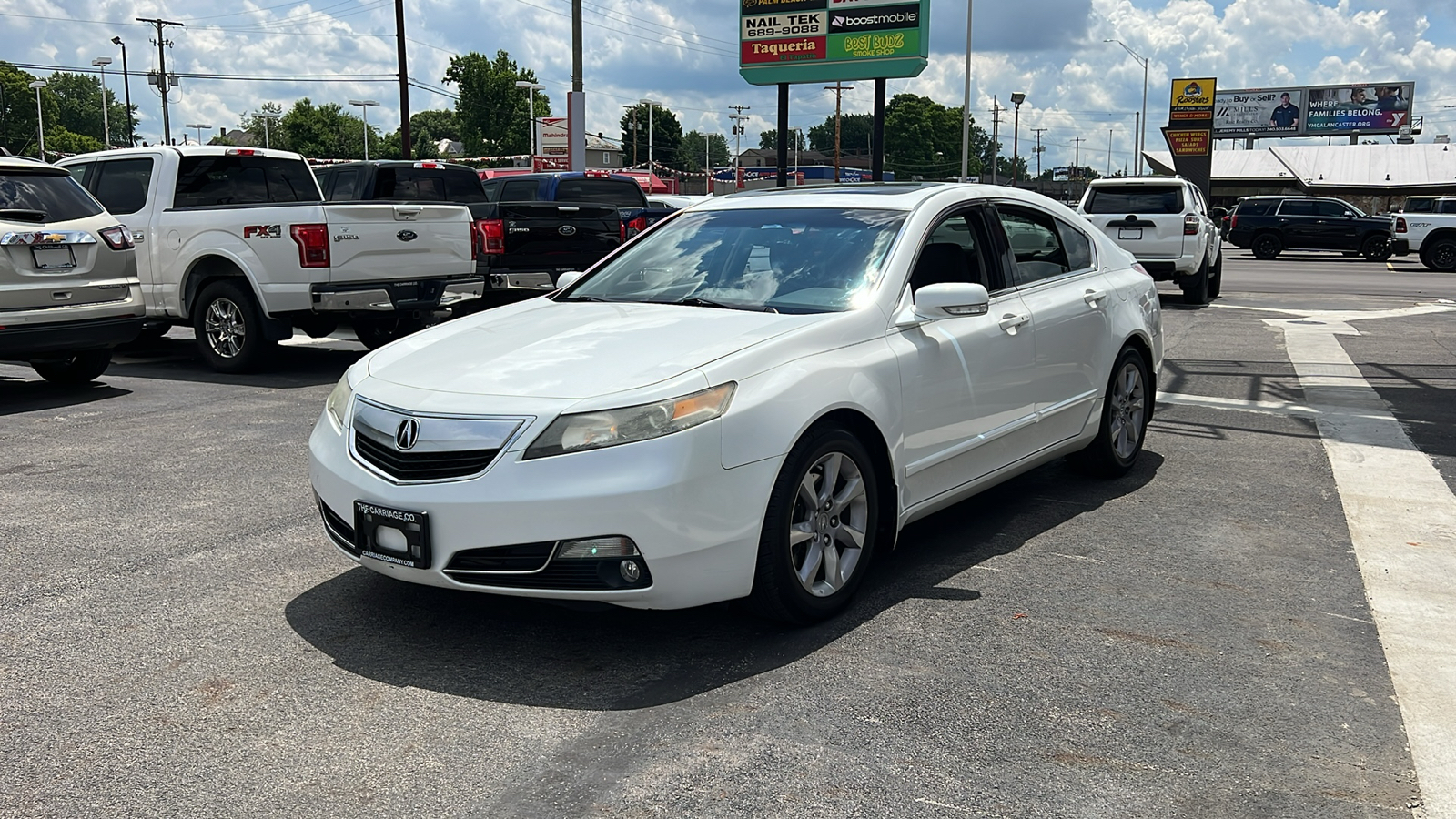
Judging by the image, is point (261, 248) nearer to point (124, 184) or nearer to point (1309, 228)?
point (124, 184)

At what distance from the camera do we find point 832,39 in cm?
2773

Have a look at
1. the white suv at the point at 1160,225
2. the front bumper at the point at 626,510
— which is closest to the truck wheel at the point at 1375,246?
the white suv at the point at 1160,225

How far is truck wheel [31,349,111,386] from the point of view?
9.91 m

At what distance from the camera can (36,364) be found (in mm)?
10047

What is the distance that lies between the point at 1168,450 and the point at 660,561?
15.3 ft

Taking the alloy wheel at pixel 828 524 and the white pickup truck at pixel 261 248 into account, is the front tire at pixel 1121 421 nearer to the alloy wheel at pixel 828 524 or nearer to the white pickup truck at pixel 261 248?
the alloy wheel at pixel 828 524

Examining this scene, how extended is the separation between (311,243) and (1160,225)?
12.4 meters

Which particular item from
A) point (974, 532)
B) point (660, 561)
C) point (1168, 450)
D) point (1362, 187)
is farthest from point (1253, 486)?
point (1362, 187)

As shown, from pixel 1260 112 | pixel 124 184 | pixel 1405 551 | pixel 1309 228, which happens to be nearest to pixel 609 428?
pixel 1405 551

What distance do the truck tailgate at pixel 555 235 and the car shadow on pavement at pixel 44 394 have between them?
4.34 meters

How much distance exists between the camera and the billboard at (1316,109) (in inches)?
3684

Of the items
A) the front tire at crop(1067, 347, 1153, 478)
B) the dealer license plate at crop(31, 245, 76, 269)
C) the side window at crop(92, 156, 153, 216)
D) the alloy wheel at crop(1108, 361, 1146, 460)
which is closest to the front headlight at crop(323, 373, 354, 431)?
the front tire at crop(1067, 347, 1153, 478)

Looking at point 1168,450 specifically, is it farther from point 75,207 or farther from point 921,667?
point 75,207

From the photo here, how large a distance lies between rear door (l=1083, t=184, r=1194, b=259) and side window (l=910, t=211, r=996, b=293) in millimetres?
12633
